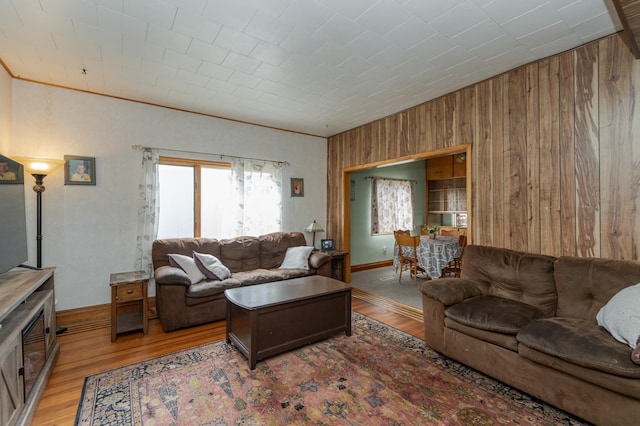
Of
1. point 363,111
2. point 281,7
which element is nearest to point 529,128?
point 363,111

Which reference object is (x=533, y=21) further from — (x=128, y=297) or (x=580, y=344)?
(x=128, y=297)

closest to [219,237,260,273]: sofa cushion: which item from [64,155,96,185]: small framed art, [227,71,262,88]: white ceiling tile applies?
[64,155,96,185]: small framed art

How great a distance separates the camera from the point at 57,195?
330cm

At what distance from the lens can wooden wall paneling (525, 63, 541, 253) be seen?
2.77 metres

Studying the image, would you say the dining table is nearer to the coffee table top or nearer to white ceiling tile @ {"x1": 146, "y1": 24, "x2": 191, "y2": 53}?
the coffee table top

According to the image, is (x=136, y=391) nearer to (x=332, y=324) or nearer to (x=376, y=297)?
(x=332, y=324)

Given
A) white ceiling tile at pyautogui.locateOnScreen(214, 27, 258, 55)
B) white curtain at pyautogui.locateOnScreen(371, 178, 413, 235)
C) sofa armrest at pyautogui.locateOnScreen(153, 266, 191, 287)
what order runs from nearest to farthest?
white ceiling tile at pyautogui.locateOnScreen(214, 27, 258, 55) → sofa armrest at pyautogui.locateOnScreen(153, 266, 191, 287) → white curtain at pyautogui.locateOnScreen(371, 178, 413, 235)

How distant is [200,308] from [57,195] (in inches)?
82.3

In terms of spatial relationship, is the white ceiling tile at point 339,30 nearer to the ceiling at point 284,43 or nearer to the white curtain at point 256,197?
the ceiling at point 284,43

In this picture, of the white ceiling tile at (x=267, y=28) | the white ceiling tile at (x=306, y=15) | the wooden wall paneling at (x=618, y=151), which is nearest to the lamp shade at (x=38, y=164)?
the white ceiling tile at (x=267, y=28)

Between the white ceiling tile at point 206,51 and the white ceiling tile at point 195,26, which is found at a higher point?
the white ceiling tile at point 206,51

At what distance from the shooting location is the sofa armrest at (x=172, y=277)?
10.2ft

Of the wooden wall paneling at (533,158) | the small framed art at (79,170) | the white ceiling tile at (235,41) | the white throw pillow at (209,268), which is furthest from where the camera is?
the white throw pillow at (209,268)

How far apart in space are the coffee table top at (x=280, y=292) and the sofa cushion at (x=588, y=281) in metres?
1.81
